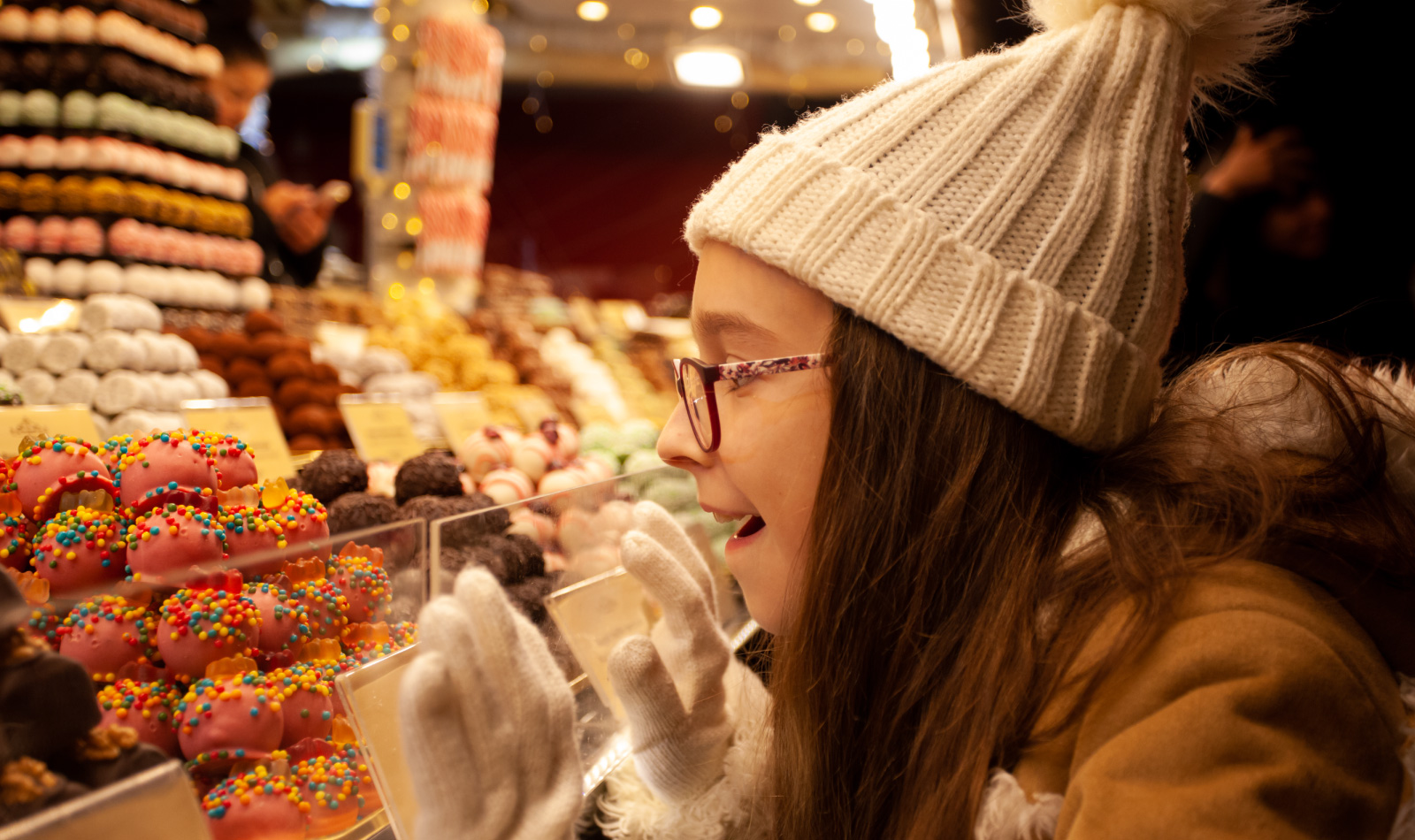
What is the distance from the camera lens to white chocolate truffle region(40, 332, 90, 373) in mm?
1616

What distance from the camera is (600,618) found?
1.26 m

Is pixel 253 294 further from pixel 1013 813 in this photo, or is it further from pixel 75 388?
pixel 1013 813

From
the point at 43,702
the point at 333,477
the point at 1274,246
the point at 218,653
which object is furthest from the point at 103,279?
the point at 1274,246

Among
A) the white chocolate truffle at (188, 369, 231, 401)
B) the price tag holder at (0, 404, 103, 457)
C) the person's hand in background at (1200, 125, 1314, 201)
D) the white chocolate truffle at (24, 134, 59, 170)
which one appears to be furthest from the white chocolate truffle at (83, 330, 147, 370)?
the person's hand in background at (1200, 125, 1314, 201)

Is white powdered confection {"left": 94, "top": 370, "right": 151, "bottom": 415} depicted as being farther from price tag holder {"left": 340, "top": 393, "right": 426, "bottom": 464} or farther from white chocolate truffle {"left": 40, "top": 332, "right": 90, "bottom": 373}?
price tag holder {"left": 340, "top": 393, "right": 426, "bottom": 464}

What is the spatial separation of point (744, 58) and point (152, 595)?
873cm

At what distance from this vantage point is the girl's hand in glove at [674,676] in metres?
1.04

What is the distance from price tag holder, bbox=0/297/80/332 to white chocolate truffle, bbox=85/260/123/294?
1.36ft

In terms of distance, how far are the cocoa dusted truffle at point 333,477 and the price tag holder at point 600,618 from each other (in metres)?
0.42

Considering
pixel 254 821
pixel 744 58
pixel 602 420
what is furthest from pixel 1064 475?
pixel 744 58

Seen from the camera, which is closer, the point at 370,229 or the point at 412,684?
the point at 412,684

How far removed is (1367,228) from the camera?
2.55 meters

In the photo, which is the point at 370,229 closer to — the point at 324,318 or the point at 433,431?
the point at 324,318

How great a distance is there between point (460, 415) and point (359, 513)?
0.98m
